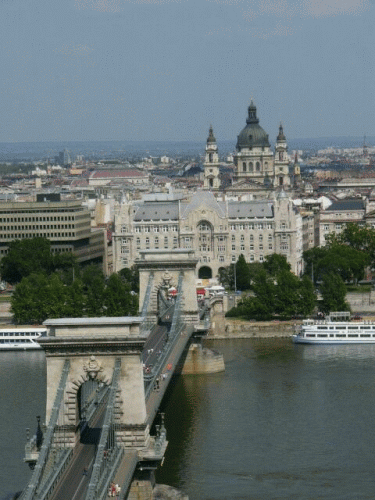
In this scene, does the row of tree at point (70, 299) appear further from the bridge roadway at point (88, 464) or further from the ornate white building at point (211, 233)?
the bridge roadway at point (88, 464)

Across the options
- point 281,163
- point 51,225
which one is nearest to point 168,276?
point 51,225

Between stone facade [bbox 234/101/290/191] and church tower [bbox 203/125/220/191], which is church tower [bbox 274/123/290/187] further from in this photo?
church tower [bbox 203/125/220/191]

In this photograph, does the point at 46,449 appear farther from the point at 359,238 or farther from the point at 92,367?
the point at 359,238

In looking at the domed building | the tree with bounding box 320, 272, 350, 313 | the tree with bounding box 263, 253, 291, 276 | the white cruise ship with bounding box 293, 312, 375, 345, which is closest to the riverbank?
the white cruise ship with bounding box 293, 312, 375, 345

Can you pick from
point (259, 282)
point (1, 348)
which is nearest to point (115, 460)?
point (1, 348)

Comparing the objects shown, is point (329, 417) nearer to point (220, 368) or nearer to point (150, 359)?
point (150, 359)
